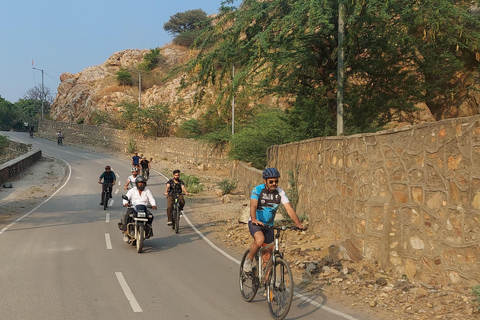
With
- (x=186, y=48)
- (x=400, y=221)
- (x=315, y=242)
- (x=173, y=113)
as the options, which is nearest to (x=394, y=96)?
(x=315, y=242)

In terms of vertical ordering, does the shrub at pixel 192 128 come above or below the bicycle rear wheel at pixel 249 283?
above

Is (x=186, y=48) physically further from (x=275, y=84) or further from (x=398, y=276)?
(x=398, y=276)

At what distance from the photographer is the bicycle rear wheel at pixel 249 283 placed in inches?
305

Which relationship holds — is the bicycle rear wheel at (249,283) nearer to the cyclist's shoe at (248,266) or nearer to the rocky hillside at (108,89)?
the cyclist's shoe at (248,266)

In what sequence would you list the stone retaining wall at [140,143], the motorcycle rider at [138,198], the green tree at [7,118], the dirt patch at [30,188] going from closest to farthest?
the motorcycle rider at [138,198], the dirt patch at [30,188], the stone retaining wall at [140,143], the green tree at [7,118]

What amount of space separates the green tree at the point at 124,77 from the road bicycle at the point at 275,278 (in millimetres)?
77403

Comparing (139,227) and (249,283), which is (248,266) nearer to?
(249,283)

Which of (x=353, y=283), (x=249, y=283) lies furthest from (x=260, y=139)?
(x=249, y=283)

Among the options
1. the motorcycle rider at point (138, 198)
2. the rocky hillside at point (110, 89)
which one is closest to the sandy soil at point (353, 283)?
the motorcycle rider at point (138, 198)

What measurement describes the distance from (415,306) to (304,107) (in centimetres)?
1379

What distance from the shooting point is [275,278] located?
23.4 ft

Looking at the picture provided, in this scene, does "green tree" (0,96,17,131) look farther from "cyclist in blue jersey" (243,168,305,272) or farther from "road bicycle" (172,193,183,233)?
"cyclist in blue jersey" (243,168,305,272)

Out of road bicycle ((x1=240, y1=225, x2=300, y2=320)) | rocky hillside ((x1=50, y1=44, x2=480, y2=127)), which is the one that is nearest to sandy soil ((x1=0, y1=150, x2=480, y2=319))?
road bicycle ((x1=240, y1=225, x2=300, y2=320))

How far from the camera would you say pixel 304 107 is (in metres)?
20.8
